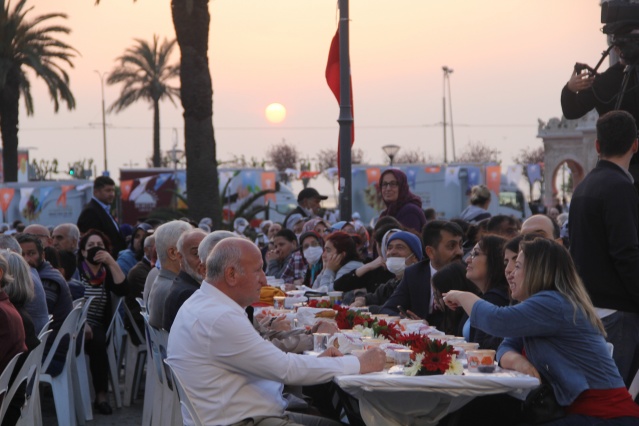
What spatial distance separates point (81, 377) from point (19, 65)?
84.7 feet

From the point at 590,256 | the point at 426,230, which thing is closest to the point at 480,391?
the point at 590,256

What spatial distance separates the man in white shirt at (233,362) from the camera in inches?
204

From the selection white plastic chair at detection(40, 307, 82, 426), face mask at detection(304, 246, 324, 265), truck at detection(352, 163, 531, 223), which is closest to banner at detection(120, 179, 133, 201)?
truck at detection(352, 163, 531, 223)

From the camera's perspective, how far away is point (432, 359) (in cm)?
513

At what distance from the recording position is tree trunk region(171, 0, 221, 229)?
56.8 feet

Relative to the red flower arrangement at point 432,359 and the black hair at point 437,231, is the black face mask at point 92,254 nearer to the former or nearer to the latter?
the black hair at point 437,231

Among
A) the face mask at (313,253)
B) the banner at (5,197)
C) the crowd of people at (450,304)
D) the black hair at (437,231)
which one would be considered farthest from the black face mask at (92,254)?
the banner at (5,197)

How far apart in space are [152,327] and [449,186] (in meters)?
34.2

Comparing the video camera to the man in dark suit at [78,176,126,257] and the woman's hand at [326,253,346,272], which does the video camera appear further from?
the man in dark suit at [78,176,126,257]

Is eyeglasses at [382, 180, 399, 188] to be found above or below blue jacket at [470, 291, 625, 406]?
above

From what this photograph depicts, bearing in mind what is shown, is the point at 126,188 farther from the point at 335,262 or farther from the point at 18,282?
the point at 18,282

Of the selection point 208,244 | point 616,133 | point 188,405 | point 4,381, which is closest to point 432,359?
point 188,405

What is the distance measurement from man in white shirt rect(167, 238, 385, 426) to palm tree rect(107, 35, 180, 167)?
43908 mm

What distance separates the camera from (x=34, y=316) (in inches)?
322
